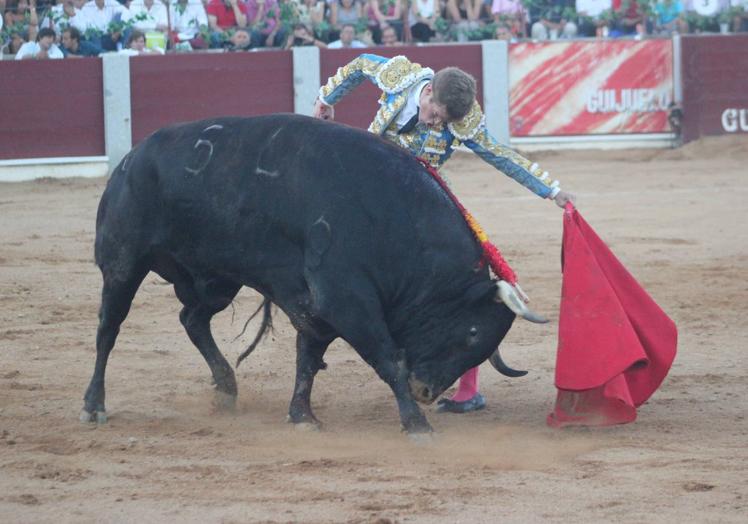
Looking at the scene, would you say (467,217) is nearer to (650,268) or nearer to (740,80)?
(650,268)

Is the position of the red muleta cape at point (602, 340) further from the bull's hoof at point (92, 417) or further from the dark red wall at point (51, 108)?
the dark red wall at point (51, 108)

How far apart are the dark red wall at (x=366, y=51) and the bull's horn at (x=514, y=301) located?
28.5 feet

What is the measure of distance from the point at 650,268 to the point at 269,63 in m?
6.28

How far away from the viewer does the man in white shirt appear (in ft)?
42.6

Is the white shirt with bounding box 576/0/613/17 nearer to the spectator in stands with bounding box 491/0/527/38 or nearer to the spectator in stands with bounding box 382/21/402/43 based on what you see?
the spectator in stands with bounding box 491/0/527/38

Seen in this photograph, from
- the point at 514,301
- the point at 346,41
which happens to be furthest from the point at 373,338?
the point at 346,41

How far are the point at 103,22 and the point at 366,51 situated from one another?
8.57ft

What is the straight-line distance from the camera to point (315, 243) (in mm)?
4125

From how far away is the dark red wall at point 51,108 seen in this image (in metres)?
11.8

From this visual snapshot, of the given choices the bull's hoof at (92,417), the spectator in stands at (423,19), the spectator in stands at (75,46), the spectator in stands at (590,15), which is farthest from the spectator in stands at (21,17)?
the bull's hoof at (92,417)

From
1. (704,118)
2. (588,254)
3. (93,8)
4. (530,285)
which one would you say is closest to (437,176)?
(588,254)

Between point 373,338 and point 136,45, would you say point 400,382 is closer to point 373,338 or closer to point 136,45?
point 373,338

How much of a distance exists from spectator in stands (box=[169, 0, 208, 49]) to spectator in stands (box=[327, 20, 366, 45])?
129 cm

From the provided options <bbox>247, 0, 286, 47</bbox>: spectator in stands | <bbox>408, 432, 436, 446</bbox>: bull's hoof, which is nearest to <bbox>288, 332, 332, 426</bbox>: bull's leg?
<bbox>408, 432, 436, 446</bbox>: bull's hoof
